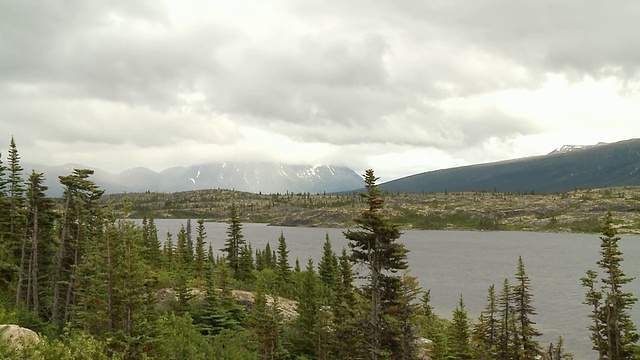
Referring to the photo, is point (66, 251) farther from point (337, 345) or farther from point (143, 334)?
point (337, 345)

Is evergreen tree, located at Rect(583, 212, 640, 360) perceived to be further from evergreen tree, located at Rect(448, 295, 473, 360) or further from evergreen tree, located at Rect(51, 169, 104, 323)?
evergreen tree, located at Rect(51, 169, 104, 323)

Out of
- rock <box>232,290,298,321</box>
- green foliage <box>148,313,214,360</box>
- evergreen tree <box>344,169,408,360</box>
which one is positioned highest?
evergreen tree <box>344,169,408,360</box>

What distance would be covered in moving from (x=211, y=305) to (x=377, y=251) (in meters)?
32.5

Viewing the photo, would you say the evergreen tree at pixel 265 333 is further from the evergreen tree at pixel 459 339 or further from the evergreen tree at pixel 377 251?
the evergreen tree at pixel 459 339

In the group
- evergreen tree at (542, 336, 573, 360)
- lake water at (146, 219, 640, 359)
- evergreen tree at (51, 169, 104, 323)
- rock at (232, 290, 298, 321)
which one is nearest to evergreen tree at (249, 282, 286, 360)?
rock at (232, 290, 298, 321)

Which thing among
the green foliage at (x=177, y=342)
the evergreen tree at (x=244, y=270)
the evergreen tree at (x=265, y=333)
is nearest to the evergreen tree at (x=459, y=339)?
the evergreen tree at (x=265, y=333)

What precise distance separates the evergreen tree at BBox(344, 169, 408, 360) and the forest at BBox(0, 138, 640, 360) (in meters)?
0.09

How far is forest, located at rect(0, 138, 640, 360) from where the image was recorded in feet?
107

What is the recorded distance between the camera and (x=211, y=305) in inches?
2226

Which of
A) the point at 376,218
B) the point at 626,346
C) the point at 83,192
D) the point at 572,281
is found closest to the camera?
the point at 376,218

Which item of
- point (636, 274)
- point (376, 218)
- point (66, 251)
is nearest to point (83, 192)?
point (66, 251)

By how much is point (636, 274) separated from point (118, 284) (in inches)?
5415

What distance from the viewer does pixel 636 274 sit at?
→ 120000mm

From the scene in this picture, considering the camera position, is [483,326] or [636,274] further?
[636,274]
